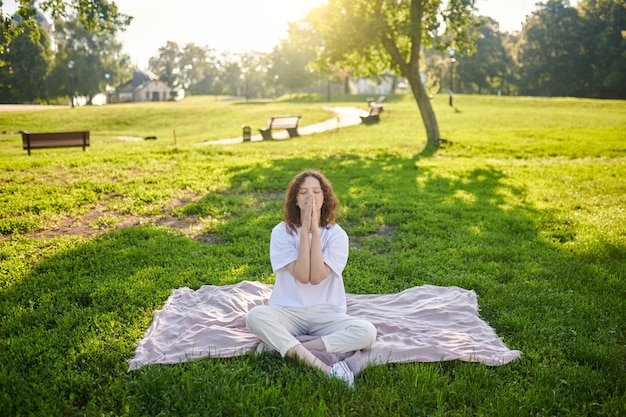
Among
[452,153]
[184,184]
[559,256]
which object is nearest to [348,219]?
[559,256]

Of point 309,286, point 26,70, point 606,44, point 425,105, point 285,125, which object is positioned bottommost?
point 309,286

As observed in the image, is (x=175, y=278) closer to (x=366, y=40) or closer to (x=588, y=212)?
(x=588, y=212)

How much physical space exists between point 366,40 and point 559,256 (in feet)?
40.5

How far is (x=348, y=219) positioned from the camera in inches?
344

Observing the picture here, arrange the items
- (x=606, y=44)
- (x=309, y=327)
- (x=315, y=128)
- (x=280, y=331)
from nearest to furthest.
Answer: (x=280, y=331) → (x=309, y=327) → (x=315, y=128) → (x=606, y=44)

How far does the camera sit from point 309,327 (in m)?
4.39

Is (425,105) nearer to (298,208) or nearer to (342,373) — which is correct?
(298,208)

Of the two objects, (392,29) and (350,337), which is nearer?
(350,337)

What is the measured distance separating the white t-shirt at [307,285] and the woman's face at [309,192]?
0.94 ft

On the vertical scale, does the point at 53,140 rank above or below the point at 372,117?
below

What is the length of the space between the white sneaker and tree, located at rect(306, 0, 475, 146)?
48.6ft

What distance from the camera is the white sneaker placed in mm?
3726

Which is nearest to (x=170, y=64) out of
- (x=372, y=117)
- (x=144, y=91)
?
(x=144, y=91)

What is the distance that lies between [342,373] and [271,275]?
8.96 ft
